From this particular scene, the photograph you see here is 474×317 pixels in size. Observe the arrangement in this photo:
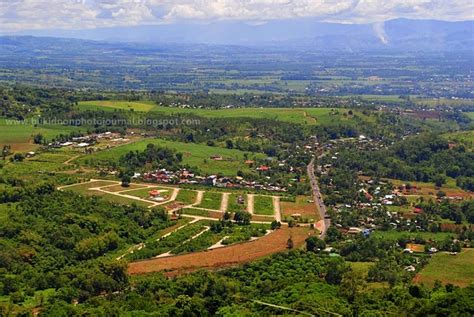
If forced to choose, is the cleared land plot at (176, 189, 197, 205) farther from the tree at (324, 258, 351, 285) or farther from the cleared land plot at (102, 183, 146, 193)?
the tree at (324, 258, 351, 285)

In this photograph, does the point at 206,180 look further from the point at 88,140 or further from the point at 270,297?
the point at 270,297

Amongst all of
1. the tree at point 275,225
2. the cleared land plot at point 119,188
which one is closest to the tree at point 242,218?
the tree at point 275,225

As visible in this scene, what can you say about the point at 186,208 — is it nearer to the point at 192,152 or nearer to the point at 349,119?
the point at 192,152

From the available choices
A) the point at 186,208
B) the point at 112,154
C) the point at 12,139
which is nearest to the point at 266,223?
the point at 186,208

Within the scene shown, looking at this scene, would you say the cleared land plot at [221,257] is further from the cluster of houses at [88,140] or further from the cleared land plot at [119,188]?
the cluster of houses at [88,140]

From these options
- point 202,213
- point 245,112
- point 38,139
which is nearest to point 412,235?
point 202,213

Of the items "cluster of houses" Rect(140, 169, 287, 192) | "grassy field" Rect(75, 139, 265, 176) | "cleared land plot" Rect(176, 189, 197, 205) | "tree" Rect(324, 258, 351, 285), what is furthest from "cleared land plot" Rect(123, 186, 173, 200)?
"tree" Rect(324, 258, 351, 285)
